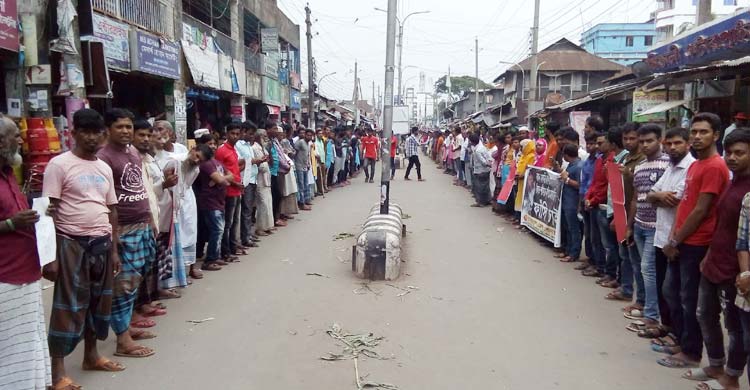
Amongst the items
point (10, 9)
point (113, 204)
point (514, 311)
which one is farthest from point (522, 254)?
point (10, 9)

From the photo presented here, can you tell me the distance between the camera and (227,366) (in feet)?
13.1

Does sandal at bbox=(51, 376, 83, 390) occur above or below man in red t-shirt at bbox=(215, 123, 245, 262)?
below

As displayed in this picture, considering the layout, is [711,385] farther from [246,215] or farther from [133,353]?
[246,215]

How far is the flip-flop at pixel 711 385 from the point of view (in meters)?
3.62

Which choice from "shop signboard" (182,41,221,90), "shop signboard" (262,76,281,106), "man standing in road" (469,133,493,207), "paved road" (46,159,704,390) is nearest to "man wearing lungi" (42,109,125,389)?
"paved road" (46,159,704,390)

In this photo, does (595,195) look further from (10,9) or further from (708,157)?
(10,9)

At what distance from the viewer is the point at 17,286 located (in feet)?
9.80

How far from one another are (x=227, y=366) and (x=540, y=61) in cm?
4217

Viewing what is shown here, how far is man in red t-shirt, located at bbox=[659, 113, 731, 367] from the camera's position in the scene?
12.0 ft

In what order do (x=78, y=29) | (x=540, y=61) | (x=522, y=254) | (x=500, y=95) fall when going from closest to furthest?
(x=522, y=254), (x=78, y=29), (x=540, y=61), (x=500, y=95)

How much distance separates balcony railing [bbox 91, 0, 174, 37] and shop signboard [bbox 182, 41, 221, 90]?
0.69m

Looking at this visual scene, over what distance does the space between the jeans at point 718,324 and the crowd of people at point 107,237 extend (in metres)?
3.88

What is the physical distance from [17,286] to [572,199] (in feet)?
21.2

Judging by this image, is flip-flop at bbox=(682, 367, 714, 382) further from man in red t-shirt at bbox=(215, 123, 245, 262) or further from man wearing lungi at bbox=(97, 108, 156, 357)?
man in red t-shirt at bbox=(215, 123, 245, 262)
